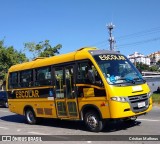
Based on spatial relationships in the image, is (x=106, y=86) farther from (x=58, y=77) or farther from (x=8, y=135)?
(x=8, y=135)

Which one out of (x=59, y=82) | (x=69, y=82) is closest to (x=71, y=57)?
(x=69, y=82)

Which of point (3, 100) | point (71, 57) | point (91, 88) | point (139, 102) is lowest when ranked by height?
point (3, 100)

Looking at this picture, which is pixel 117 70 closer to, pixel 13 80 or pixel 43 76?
pixel 43 76

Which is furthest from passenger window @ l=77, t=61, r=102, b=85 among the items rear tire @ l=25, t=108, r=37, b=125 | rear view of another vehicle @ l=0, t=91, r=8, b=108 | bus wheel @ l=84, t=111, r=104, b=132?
rear view of another vehicle @ l=0, t=91, r=8, b=108

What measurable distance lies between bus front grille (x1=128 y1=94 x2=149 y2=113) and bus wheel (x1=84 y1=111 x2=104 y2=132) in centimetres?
115

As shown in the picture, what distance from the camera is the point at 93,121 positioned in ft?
35.8

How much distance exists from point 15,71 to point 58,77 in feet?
13.5

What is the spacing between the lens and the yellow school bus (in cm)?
1030

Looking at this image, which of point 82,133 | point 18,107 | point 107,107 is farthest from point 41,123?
point 107,107

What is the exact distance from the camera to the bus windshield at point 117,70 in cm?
1056

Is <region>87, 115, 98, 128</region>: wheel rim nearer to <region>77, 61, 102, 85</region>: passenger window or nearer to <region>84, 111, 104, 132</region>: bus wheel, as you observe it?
<region>84, 111, 104, 132</region>: bus wheel

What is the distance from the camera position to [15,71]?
16.0m

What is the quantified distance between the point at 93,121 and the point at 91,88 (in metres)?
1.09

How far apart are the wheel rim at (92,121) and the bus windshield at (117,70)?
4.61 feet
